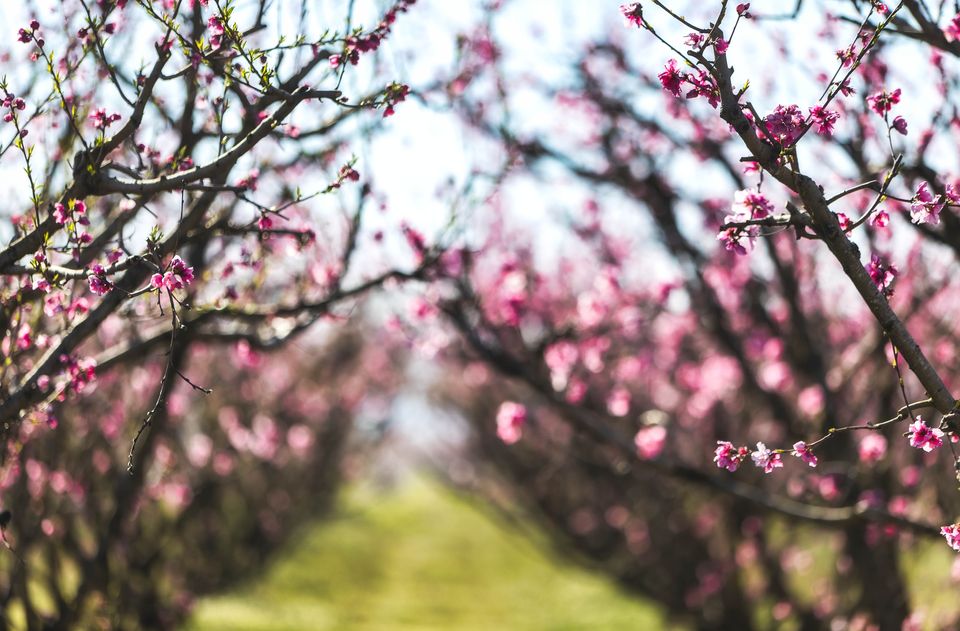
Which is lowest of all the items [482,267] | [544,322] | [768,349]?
[768,349]

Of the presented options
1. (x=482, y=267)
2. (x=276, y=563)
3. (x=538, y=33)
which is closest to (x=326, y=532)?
(x=276, y=563)

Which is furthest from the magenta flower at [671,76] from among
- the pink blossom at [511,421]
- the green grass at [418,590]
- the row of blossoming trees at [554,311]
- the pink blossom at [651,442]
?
the green grass at [418,590]

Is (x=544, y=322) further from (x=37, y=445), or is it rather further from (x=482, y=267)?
(x=37, y=445)

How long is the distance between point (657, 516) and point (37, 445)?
9.11 metres

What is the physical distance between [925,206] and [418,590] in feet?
59.3

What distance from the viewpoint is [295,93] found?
178 inches

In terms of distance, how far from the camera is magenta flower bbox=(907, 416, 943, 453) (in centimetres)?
385

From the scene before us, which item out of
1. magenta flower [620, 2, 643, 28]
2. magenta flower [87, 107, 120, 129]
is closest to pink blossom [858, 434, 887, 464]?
magenta flower [620, 2, 643, 28]

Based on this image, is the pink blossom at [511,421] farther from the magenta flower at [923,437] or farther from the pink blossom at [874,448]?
the magenta flower at [923,437]

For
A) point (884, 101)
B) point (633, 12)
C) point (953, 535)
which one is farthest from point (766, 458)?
point (633, 12)

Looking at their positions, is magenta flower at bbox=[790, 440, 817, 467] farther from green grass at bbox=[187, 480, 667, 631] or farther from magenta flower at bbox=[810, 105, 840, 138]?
green grass at bbox=[187, 480, 667, 631]

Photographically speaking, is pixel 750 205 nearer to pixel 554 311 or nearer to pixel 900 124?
pixel 900 124

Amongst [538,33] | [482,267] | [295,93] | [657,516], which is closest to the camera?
[295,93]

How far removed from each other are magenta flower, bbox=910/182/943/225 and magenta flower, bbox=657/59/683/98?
113 centimetres
